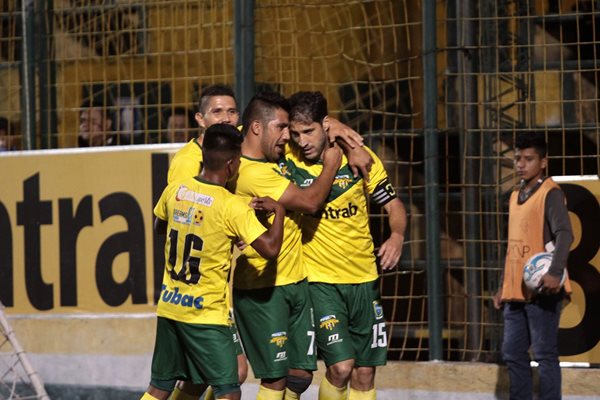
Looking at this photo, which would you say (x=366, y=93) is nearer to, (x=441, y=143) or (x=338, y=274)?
(x=441, y=143)

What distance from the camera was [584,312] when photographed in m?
10.3

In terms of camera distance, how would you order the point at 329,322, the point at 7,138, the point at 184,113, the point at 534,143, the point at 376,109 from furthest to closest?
1. the point at 7,138
2. the point at 184,113
3. the point at 376,109
4. the point at 534,143
5. the point at 329,322


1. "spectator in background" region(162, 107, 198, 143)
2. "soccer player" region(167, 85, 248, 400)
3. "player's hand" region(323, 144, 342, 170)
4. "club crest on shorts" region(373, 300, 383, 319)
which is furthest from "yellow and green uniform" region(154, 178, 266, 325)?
"spectator in background" region(162, 107, 198, 143)

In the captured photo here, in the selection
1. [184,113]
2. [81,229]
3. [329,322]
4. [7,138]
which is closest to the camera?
[329,322]

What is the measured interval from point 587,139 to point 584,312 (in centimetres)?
139

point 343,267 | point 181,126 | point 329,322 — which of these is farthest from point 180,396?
point 181,126

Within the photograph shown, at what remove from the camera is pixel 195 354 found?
7.95 m

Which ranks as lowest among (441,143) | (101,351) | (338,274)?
(101,351)

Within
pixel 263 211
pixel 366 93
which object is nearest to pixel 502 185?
pixel 366 93

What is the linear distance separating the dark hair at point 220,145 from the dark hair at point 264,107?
656 millimetres

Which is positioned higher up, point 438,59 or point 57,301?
point 438,59

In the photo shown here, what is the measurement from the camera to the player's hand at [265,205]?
26.2 ft

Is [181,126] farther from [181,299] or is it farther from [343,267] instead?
[181,299]

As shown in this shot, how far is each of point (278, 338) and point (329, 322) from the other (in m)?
0.50
